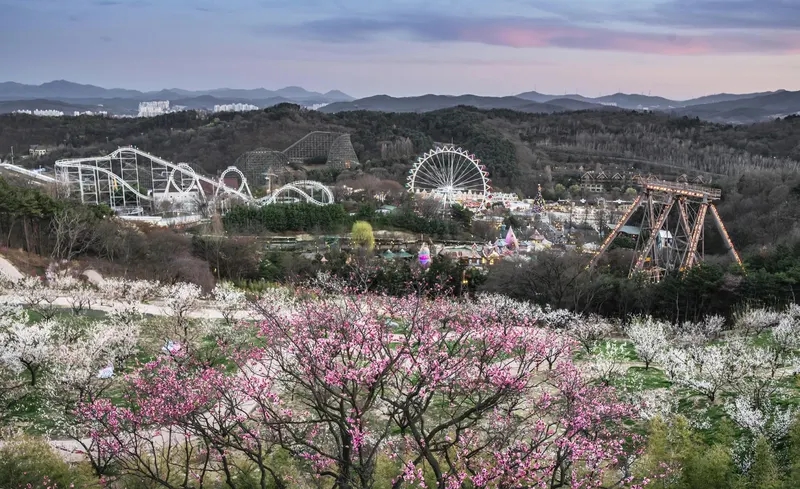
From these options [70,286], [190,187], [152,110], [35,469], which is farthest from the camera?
[152,110]

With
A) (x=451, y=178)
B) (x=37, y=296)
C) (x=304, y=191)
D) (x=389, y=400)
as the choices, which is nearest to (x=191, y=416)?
(x=389, y=400)

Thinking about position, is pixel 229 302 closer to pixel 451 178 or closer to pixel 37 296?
pixel 37 296

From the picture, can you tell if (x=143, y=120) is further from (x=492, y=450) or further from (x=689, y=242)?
(x=492, y=450)

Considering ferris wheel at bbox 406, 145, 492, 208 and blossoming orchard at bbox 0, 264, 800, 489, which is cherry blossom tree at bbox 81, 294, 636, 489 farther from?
ferris wheel at bbox 406, 145, 492, 208

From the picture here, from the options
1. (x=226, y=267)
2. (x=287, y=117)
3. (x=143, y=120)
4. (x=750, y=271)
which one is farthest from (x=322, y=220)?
(x=143, y=120)

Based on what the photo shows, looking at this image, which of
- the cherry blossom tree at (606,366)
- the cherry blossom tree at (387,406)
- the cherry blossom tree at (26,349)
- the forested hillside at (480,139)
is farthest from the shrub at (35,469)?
the forested hillside at (480,139)

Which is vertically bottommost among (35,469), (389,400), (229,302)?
(229,302)

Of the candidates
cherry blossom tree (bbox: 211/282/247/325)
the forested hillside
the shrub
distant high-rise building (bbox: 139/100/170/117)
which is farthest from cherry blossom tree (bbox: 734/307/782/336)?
distant high-rise building (bbox: 139/100/170/117)
